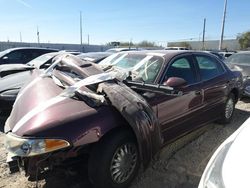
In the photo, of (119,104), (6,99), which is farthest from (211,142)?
(6,99)

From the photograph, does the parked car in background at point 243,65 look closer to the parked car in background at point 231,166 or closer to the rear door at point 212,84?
the rear door at point 212,84

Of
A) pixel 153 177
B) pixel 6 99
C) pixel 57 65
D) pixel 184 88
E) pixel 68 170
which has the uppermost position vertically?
pixel 57 65

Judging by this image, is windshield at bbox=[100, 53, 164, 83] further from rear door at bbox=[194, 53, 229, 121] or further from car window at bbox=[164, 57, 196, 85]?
rear door at bbox=[194, 53, 229, 121]

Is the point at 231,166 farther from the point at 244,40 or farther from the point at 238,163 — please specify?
the point at 244,40

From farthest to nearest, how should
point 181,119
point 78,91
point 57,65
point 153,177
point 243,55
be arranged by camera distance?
point 243,55
point 57,65
point 181,119
point 153,177
point 78,91

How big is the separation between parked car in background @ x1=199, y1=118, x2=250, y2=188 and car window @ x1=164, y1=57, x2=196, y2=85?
1.74 meters

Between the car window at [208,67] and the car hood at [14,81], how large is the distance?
125 inches

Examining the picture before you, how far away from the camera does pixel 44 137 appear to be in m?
2.55

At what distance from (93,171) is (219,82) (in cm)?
326

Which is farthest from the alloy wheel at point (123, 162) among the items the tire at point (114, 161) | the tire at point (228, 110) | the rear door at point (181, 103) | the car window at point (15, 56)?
the car window at point (15, 56)

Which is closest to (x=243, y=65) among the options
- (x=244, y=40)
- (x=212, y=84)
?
(x=212, y=84)

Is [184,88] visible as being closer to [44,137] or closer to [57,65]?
[57,65]

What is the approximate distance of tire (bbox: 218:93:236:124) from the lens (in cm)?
548

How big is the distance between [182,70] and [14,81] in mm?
3184
